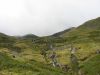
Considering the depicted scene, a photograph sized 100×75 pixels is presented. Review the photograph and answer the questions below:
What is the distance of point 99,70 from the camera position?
138 metres

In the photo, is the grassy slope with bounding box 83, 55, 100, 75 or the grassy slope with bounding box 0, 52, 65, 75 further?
the grassy slope with bounding box 83, 55, 100, 75

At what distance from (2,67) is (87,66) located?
61442mm

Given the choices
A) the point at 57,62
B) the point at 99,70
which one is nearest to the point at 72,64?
the point at 57,62

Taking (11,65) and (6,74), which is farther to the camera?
(11,65)

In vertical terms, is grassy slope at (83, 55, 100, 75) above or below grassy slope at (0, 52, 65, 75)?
below

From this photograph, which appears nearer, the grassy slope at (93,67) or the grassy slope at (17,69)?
the grassy slope at (17,69)

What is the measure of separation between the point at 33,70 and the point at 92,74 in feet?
140

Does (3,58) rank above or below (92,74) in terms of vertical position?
above

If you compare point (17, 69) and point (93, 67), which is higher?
point (17, 69)

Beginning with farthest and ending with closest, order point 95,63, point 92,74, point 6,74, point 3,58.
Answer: point 95,63 < point 92,74 < point 3,58 < point 6,74

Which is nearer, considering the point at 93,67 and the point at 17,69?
the point at 17,69

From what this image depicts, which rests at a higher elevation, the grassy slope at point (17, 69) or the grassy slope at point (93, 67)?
the grassy slope at point (17, 69)

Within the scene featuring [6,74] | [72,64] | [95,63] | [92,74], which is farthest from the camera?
[72,64]

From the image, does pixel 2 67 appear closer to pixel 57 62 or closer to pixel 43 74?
pixel 43 74
